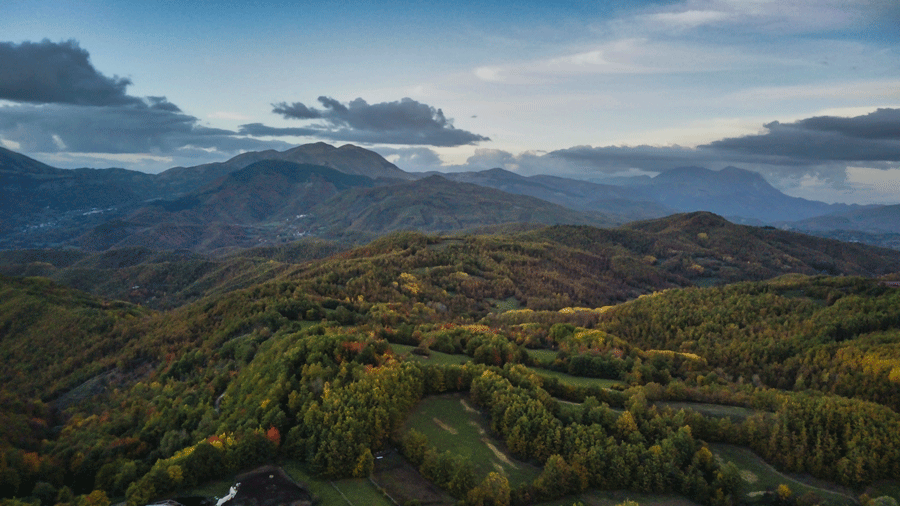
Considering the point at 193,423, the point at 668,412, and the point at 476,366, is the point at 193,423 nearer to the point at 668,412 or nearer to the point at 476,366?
the point at 476,366

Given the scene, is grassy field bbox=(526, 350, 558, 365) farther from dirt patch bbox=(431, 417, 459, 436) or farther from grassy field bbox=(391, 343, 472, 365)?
dirt patch bbox=(431, 417, 459, 436)

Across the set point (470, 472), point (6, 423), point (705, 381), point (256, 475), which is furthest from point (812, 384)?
point (6, 423)

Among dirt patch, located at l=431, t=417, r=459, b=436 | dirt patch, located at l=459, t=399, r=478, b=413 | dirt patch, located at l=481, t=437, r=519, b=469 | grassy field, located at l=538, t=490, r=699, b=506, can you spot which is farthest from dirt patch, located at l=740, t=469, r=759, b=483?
dirt patch, located at l=431, t=417, r=459, b=436

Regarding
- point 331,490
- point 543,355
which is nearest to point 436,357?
point 543,355

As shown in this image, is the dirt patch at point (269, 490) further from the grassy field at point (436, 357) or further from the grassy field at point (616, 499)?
the grassy field at point (436, 357)

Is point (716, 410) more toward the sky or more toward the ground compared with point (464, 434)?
more toward the sky

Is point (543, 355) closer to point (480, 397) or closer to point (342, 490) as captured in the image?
point (480, 397)
